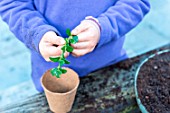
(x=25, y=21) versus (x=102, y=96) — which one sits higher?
(x=25, y=21)

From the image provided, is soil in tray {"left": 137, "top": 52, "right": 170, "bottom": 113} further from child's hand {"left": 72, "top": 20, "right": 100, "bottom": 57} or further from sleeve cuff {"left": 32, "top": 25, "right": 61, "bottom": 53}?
sleeve cuff {"left": 32, "top": 25, "right": 61, "bottom": 53}

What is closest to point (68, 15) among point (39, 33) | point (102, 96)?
point (39, 33)

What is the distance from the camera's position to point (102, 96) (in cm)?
100

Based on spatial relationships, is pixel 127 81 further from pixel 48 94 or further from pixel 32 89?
pixel 32 89

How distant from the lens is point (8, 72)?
2.10 m

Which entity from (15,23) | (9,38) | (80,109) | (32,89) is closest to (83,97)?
(80,109)

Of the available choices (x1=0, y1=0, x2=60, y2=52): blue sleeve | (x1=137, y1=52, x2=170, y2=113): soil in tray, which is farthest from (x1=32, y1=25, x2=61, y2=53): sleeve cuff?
(x1=137, y1=52, x2=170, y2=113): soil in tray

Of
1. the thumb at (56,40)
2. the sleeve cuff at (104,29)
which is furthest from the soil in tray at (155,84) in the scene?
the thumb at (56,40)

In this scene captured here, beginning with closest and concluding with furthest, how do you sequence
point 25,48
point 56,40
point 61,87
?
point 56,40 < point 61,87 < point 25,48

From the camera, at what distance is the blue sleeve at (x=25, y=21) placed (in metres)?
0.90

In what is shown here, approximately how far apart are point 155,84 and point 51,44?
0.36 meters

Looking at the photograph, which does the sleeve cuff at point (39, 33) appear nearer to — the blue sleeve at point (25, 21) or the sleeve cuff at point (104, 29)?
the blue sleeve at point (25, 21)

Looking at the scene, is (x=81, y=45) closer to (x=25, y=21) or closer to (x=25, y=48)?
(x=25, y=21)

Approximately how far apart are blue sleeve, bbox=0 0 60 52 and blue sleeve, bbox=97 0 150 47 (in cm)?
14
